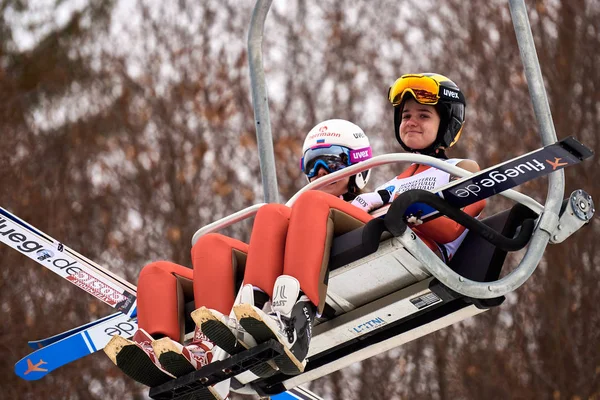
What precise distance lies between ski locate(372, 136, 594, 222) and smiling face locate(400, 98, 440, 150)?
0.69 metres

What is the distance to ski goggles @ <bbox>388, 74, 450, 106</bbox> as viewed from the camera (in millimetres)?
4652

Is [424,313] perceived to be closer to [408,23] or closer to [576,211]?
[576,211]

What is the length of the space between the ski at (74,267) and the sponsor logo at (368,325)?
1066mm

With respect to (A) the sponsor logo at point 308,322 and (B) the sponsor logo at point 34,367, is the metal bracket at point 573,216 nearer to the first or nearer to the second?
(A) the sponsor logo at point 308,322

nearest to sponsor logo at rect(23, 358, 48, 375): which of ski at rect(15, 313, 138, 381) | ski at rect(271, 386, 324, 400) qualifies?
ski at rect(15, 313, 138, 381)

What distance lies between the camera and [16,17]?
10.5m

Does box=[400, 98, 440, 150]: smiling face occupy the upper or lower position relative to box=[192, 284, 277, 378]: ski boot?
upper

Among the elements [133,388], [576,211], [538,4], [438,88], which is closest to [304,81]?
[538,4]

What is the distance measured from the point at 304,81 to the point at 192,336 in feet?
20.5

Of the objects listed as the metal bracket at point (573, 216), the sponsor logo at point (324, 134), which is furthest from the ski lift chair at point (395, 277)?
the sponsor logo at point (324, 134)

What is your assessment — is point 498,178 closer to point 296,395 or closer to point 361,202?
point 361,202

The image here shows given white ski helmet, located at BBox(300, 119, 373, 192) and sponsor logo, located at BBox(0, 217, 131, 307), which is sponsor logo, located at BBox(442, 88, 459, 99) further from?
sponsor logo, located at BBox(0, 217, 131, 307)

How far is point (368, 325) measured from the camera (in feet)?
14.1

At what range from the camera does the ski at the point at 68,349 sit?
5.09 m
